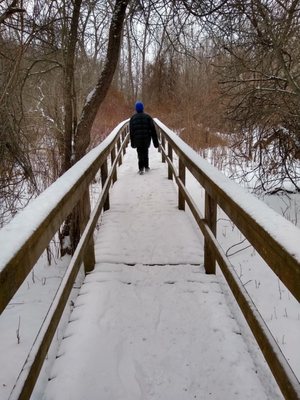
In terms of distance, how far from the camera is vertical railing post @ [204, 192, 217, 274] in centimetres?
339

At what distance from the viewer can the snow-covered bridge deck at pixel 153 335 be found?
2.20m

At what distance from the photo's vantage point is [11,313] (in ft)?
11.3

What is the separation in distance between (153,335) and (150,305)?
0.40 meters

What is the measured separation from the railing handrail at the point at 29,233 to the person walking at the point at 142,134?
598 cm

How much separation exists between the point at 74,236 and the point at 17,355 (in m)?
2.26

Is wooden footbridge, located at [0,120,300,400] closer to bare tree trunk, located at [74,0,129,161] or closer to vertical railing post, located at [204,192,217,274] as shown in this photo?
vertical railing post, located at [204,192,217,274]

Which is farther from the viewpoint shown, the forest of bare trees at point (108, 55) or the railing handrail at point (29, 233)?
the forest of bare trees at point (108, 55)

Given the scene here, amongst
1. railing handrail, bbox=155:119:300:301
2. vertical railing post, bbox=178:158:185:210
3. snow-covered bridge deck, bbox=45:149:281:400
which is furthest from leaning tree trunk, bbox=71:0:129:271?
railing handrail, bbox=155:119:300:301

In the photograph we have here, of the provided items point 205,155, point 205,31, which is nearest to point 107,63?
point 205,31

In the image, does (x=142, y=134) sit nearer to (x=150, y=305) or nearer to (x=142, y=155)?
(x=142, y=155)

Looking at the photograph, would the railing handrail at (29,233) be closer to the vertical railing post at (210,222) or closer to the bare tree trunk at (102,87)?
the vertical railing post at (210,222)

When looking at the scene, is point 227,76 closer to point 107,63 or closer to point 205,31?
point 205,31

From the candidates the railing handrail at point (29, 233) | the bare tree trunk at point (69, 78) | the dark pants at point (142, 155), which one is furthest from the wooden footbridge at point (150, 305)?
the dark pants at point (142, 155)

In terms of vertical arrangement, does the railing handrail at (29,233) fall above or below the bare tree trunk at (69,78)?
below
